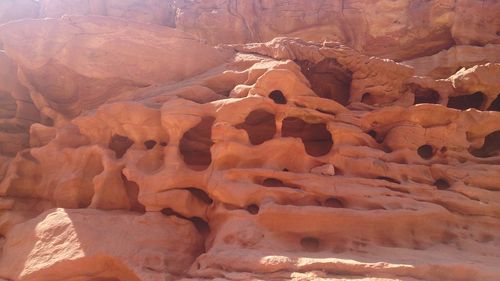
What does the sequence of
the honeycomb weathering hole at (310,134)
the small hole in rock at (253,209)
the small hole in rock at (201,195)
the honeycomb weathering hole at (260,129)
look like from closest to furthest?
the small hole in rock at (253,209) → the small hole in rock at (201,195) → the honeycomb weathering hole at (260,129) → the honeycomb weathering hole at (310,134)

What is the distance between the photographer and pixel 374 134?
20.9ft

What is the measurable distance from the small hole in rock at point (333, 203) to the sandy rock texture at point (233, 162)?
25 millimetres

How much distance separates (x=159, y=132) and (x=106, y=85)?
7.04 feet

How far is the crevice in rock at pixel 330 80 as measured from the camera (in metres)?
6.84

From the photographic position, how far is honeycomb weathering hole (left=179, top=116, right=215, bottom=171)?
640 centimetres

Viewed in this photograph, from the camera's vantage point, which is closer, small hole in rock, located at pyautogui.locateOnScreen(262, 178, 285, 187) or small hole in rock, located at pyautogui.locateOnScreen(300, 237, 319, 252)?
small hole in rock, located at pyautogui.locateOnScreen(300, 237, 319, 252)

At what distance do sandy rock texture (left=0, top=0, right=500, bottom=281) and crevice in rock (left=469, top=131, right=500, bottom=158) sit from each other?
0.12ft

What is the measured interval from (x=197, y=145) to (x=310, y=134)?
6.47 feet

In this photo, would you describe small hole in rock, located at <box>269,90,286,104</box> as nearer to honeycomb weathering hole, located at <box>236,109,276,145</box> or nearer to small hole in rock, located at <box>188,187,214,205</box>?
honeycomb weathering hole, located at <box>236,109,276,145</box>

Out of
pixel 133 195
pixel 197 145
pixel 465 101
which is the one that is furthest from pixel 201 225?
pixel 465 101

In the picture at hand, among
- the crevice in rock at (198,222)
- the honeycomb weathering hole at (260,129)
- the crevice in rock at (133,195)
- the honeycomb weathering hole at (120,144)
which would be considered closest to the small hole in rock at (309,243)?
the crevice in rock at (198,222)

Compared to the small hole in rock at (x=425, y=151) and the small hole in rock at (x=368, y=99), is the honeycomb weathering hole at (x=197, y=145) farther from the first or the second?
the small hole in rock at (x=425, y=151)

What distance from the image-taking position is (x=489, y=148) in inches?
259

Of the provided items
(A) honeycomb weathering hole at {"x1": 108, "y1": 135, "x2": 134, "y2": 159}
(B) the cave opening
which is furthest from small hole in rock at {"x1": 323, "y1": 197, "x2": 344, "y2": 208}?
(A) honeycomb weathering hole at {"x1": 108, "y1": 135, "x2": 134, "y2": 159}
